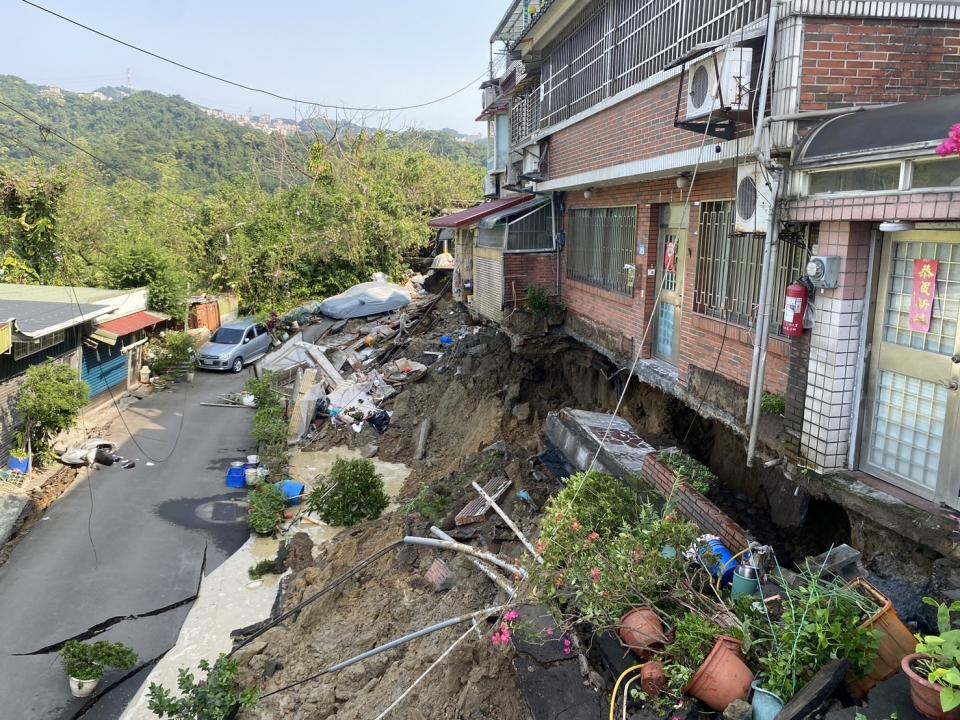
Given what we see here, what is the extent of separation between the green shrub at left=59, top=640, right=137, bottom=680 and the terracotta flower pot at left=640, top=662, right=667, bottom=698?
7681mm

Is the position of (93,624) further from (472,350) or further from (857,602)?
(472,350)

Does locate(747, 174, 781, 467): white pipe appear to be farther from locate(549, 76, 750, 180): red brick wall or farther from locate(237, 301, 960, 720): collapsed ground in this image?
locate(237, 301, 960, 720): collapsed ground

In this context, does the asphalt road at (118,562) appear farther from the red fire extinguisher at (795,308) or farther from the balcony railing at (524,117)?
the balcony railing at (524,117)

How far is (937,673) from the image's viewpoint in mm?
2973

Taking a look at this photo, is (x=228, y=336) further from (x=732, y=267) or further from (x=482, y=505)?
(x=732, y=267)

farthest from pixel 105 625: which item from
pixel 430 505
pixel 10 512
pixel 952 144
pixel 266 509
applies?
pixel 952 144

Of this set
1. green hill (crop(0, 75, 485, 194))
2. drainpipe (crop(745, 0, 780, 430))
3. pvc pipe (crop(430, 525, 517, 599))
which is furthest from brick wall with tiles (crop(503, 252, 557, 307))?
green hill (crop(0, 75, 485, 194))

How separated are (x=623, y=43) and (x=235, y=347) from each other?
20126 millimetres

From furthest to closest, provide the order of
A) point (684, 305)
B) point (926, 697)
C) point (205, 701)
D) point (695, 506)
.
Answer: point (684, 305), point (205, 701), point (695, 506), point (926, 697)

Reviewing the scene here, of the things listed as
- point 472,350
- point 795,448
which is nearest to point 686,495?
point 795,448

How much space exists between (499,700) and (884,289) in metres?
4.43

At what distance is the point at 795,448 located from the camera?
235 inches

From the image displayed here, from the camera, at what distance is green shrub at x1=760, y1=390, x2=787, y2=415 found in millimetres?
6254

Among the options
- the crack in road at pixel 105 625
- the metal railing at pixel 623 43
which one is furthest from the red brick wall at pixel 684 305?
the crack in road at pixel 105 625
